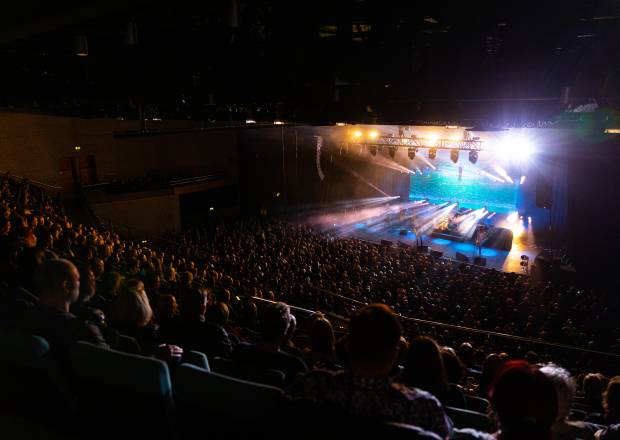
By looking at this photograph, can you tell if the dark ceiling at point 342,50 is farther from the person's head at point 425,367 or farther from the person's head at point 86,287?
the person's head at point 425,367

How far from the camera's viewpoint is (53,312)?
2.56 meters

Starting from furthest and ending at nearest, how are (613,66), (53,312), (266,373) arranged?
(613,66) < (53,312) < (266,373)

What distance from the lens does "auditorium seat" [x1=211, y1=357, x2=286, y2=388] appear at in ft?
7.57

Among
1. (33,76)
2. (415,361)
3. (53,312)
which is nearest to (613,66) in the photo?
(415,361)

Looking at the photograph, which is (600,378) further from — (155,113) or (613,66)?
(155,113)

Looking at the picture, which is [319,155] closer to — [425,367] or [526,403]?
[425,367]

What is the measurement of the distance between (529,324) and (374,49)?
18.4ft

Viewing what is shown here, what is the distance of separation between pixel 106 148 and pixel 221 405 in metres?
18.2

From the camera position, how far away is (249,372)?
2.39 m

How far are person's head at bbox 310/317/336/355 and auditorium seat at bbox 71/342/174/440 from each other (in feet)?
4.99

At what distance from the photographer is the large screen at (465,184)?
2166 centimetres

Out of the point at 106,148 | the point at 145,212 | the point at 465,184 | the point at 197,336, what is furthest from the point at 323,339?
the point at 465,184

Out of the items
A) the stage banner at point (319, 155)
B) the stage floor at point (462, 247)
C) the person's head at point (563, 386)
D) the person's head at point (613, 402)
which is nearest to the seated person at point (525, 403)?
the person's head at point (563, 386)

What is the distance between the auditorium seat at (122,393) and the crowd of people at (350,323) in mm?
227
